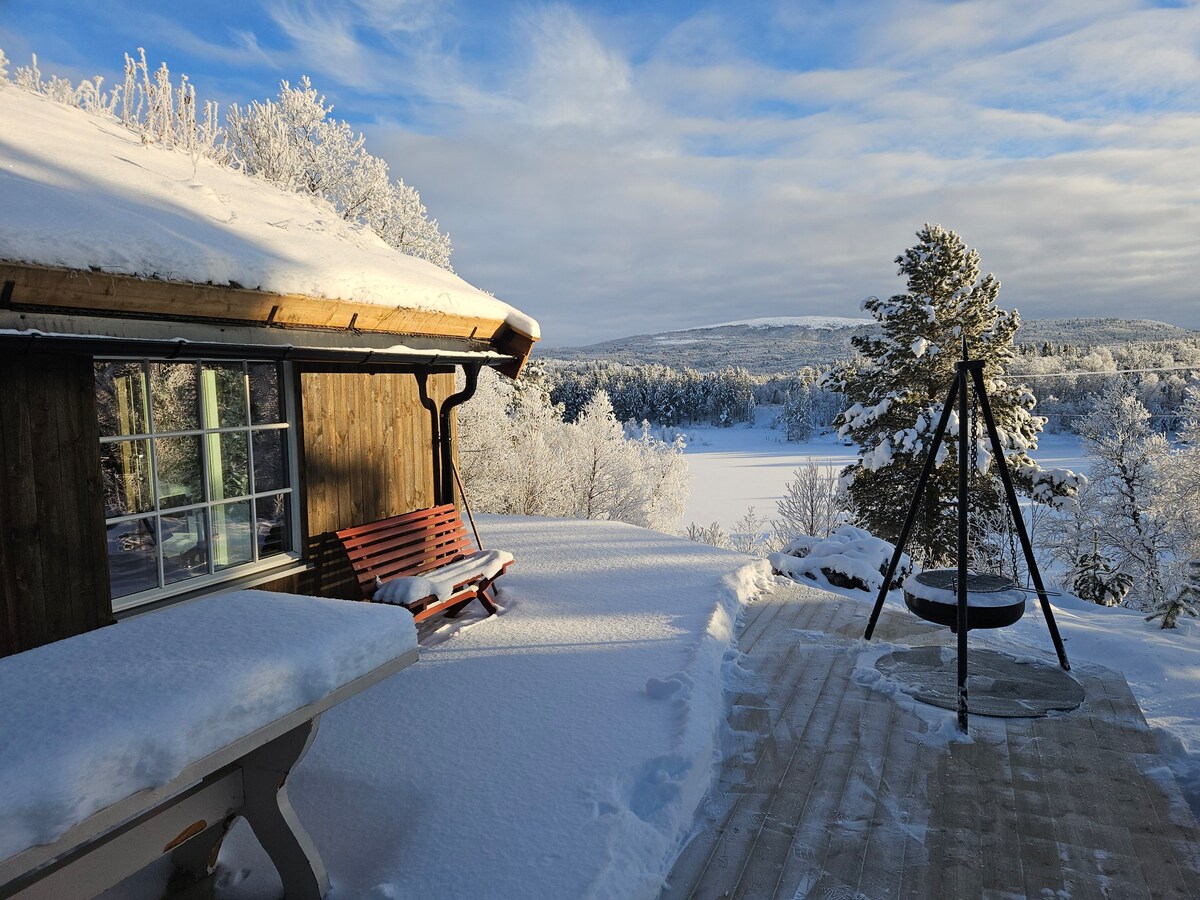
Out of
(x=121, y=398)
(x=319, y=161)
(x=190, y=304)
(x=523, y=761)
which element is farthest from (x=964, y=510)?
(x=319, y=161)

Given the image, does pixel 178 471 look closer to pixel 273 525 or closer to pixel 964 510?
pixel 273 525

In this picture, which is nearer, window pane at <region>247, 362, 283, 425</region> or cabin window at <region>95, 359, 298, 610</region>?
cabin window at <region>95, 359, 298, 610</region>

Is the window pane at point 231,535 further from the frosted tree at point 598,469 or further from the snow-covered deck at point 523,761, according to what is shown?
the frosted tree at point 598,469

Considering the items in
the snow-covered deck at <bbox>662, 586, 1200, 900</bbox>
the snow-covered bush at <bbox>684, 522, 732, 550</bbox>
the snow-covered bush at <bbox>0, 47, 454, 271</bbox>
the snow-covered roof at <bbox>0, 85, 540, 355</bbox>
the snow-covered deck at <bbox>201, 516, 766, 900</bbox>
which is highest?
the snow-covered bush at <bbox>0, 47, 454, 271</bbox>

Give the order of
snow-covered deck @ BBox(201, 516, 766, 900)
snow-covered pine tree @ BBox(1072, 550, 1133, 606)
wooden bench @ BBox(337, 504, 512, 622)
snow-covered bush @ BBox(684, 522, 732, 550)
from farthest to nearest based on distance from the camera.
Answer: snow-covered bush @ BBox(684, 522, 732, 550) → snow-covered pine tree @ BBox(1072, 550, 1133, 606) → wooden bench @ BBox(337, 504, 512, 622) → snow-covered deck @ BBox(201, 516, 766, 900)

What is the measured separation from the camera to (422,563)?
195 inches

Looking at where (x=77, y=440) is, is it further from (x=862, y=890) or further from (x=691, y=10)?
(x=691, y=10)

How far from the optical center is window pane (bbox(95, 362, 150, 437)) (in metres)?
3.28

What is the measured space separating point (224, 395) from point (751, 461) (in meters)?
53.1

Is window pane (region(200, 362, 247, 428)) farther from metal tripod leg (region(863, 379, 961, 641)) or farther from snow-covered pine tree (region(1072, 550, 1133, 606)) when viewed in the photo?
snow-covered pine tree (region(1072, 550, 1133, 606))

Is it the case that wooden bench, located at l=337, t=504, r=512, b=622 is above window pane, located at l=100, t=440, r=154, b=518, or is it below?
below

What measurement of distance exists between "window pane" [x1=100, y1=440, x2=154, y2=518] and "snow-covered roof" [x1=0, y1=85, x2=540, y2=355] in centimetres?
109

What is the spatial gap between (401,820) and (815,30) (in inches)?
290

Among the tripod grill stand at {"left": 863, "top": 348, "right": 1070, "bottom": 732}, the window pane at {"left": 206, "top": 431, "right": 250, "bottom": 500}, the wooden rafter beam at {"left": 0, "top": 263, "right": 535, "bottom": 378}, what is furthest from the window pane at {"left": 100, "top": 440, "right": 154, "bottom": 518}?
the tripod grill stand at {"left": 863, "top": 348, "right": 1070, "bottom": 732}
